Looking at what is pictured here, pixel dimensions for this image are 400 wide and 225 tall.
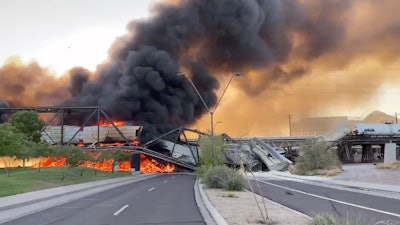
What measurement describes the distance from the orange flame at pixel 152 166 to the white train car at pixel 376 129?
36.3m

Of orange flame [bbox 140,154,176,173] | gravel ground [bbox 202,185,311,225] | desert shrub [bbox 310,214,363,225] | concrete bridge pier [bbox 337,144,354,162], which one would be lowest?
orange flame [bbox 140,154,176,173]

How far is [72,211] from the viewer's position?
49.0 ft

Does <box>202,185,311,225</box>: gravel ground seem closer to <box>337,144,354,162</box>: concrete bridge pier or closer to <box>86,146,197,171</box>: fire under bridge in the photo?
<box>86,146,197,171</box>: fire under bridge

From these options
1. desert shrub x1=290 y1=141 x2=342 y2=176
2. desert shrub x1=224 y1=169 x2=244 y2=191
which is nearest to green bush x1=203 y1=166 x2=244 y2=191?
desert shrub x1=224 y1=169 x2=244 y2=191

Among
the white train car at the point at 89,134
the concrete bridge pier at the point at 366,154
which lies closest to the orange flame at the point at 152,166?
the white train car at the point at 89,134

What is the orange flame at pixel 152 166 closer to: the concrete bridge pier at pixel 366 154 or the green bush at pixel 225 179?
the concrete bridge pier at pixel 366 154

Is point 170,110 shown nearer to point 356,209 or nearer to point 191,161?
point 191,161

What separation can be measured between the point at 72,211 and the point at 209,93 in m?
A: 71.2

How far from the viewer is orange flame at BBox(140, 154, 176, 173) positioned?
298 ft

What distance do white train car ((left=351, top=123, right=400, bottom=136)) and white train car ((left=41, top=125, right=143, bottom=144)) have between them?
41510mm

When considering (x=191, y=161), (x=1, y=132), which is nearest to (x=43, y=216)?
(x=1, y=132)

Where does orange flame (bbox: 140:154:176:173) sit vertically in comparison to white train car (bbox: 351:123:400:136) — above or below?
below

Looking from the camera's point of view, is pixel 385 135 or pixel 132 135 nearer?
pixel 385 135

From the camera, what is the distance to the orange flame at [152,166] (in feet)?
298
